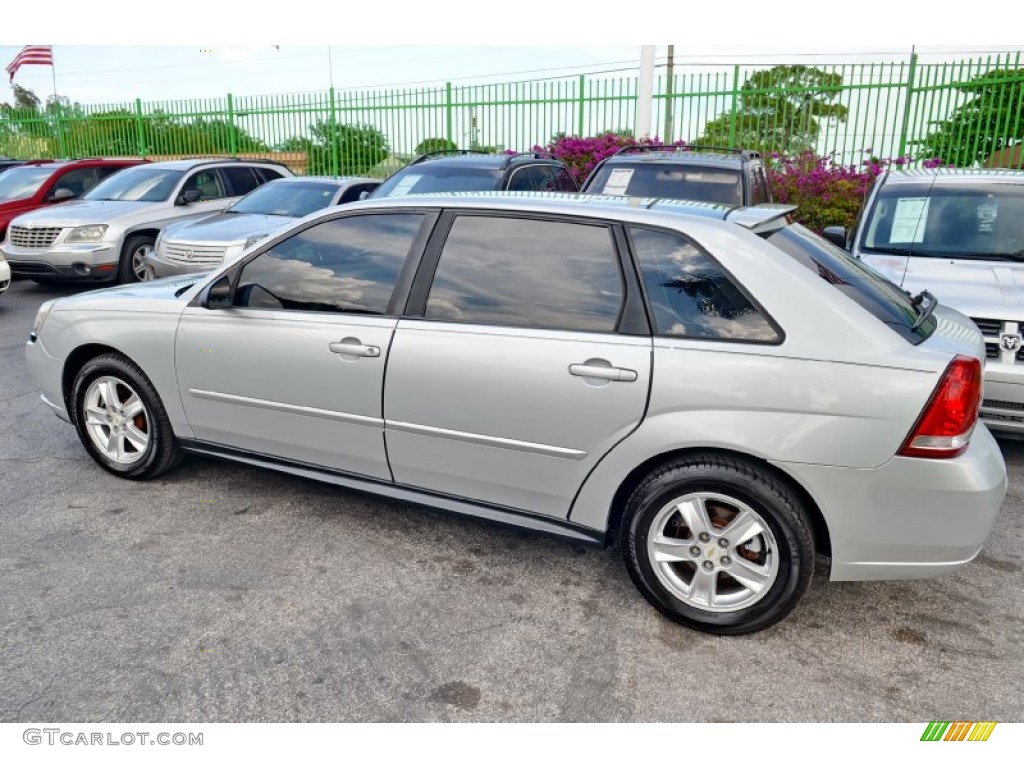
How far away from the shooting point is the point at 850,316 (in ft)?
9.40

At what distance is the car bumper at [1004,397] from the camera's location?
4305mm

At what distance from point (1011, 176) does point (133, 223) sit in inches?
357

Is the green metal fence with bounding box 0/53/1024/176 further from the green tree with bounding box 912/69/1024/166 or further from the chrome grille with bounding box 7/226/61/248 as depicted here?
the chrome grille with bounding box 7/226/61/248

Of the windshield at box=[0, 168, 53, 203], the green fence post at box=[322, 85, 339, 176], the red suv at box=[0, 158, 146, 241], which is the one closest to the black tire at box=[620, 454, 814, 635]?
the red suv at box=[0, 158, 146, 241]

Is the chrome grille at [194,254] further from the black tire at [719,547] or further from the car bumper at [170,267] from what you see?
the black tire at [719,547]

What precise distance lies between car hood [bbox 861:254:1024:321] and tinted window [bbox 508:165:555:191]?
12.2 ft

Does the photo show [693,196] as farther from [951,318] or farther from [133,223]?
[133,223]

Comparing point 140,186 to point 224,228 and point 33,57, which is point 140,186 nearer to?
point 224,228

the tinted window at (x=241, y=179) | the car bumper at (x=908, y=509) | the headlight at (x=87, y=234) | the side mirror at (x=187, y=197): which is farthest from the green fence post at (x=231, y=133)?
the car bumper at (x=908, y=509)

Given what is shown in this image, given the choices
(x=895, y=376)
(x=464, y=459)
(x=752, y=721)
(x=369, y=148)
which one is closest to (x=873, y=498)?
(x=895, y=376)

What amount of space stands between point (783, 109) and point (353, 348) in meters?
11.2

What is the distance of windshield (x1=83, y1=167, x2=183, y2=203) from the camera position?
404 inches

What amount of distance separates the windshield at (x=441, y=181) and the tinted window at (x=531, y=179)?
19 centimetres

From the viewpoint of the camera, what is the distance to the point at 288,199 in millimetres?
9484
